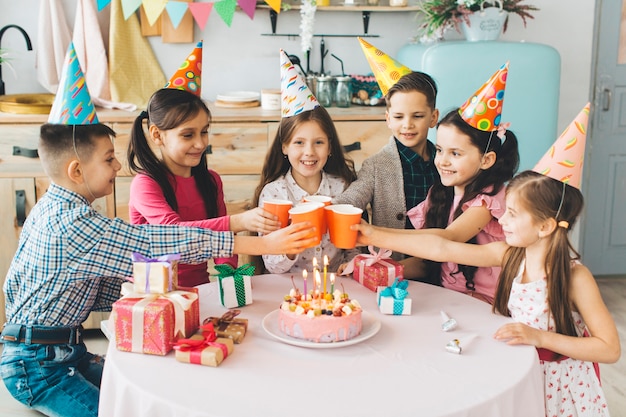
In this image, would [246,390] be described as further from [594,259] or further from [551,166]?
[594,259]

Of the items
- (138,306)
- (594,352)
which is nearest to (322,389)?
(138,306)

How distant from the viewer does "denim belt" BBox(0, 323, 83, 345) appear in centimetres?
179

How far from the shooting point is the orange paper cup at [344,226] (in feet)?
5.98

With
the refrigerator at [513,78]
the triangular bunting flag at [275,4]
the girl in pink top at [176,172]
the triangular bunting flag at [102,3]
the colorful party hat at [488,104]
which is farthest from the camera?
the triangular bunting flag at [275,4]

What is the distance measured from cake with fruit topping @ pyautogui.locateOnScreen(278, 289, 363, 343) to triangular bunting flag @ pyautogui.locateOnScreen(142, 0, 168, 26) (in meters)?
2.47

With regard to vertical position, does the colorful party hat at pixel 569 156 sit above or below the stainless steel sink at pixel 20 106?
below

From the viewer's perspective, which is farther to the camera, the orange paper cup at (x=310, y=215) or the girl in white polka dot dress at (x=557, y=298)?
the orange paper cup at (x=310, y=215)

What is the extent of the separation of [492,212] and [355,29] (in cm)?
214

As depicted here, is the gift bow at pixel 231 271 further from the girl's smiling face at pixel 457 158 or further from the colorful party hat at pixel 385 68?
the colorful party hat at pixel 385 68

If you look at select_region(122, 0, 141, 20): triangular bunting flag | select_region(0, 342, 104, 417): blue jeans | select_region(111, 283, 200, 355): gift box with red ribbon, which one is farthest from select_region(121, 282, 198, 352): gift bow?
select_region(122, 0, 141, 20): triangular bunting flag

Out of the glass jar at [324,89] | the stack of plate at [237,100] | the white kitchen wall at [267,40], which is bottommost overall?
the stack of plate at [237,100]

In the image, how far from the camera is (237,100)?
361cm

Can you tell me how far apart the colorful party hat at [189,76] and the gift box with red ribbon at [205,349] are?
105cm

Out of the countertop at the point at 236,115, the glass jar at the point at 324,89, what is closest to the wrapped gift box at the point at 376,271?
the countertop at the point at 236,115
